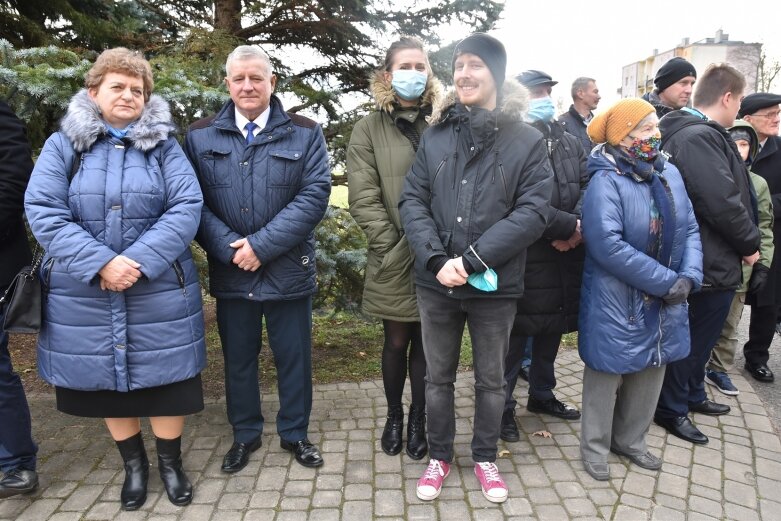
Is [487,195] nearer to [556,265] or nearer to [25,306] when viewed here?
[556,265]

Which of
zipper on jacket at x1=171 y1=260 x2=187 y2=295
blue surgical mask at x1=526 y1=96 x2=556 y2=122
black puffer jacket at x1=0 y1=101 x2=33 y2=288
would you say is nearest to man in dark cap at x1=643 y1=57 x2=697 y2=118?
blue surgical mask at x1=526 y1=96 x2=556 y2=122

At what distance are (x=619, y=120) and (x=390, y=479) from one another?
7.80 ft

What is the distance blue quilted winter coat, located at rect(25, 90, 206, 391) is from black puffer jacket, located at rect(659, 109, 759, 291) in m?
2.91

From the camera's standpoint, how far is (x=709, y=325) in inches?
146

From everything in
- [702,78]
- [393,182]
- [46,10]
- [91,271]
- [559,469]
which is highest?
[46,10]

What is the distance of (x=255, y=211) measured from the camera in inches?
118

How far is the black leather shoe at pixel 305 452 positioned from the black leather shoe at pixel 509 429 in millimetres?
1188

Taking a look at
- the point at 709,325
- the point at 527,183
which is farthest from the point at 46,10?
the point at 709,325

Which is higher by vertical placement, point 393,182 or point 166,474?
point 393,182

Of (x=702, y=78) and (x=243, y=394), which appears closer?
(x=243, y=394)

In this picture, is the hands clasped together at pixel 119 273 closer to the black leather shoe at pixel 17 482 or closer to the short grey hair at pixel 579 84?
the black leather shoe at pixel 17 482

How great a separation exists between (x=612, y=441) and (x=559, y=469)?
0.44 m

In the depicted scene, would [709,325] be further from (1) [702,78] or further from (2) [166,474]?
(2) [166,474]

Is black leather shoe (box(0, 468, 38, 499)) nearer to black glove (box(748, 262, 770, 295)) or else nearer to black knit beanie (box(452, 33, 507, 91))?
black knit beanie (box(452, 33, 507, 91))
